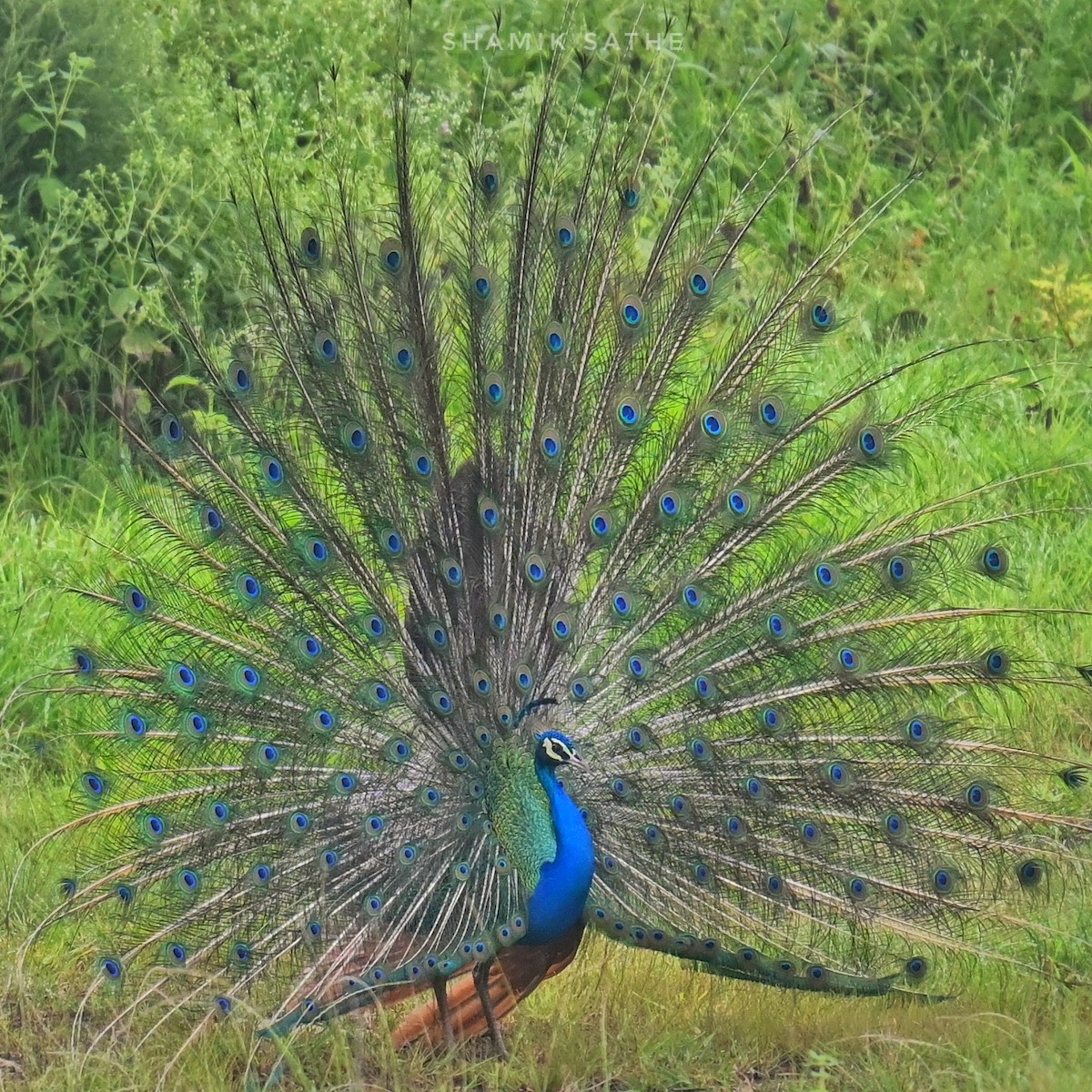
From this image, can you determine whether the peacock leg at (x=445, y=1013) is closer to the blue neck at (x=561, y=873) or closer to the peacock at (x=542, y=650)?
the peacock at (x=542, y=650)

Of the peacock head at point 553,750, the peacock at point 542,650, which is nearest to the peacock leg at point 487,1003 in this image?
the peacock at point 542,650

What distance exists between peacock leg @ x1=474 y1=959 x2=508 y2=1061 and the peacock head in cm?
50

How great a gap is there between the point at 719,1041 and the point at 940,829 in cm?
72

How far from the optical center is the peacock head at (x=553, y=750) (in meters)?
4.30

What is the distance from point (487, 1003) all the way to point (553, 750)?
0.66 meters

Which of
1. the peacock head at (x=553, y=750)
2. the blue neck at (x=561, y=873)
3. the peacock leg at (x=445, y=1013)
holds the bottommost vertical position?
the peacock leg at (x=445, y=1013)

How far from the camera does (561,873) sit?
14.2ft

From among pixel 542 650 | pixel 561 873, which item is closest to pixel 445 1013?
pixel 561 873

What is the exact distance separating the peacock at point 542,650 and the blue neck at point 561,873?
0.02m

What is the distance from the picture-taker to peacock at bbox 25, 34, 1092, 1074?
14.6 feet

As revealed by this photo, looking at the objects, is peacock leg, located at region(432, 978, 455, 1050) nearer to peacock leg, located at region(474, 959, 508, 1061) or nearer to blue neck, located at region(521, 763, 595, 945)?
peacock leg, located at region(474, 959, 508, 1061)

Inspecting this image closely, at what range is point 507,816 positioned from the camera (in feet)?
14.7

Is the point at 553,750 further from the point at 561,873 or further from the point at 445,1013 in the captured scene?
the point at 445,1013

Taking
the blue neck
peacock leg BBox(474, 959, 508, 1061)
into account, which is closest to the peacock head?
the blue neck
